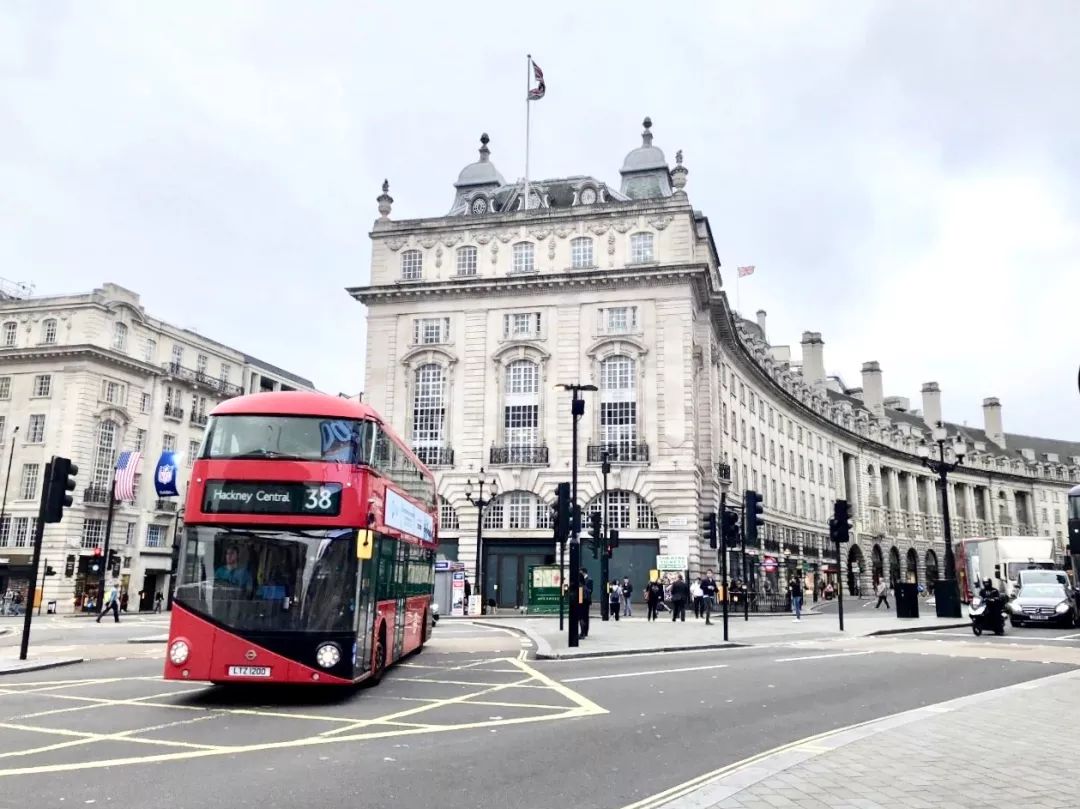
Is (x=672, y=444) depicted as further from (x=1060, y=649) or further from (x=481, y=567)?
(x=1060, y=649)

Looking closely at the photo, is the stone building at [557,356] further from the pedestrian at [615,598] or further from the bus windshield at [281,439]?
the bus windshield at [281,439]

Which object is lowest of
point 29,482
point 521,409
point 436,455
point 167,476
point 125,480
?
point 125,480

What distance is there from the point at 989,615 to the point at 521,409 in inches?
1076

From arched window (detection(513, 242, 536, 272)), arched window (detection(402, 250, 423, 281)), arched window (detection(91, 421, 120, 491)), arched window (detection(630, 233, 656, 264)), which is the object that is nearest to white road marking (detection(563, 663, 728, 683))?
arched window (detection(630, 233, 656, 264))

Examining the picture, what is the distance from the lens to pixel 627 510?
1764 inches

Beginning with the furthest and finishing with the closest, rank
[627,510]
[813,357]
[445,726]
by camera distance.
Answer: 1. [813,357]
2. [627,510]
3. [445,726]

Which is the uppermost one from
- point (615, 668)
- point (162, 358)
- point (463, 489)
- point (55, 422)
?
point (162, 358)

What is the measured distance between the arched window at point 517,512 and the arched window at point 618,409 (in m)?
4.44

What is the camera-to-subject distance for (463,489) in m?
46.7

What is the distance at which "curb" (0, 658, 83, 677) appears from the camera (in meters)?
15.7

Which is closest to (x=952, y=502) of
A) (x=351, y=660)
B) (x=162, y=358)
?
(x=162, y=358)

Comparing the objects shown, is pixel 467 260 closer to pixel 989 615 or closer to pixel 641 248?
pixel 641 248

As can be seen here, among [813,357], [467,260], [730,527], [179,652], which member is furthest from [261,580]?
[813,357]

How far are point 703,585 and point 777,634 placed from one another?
711 centimetres
